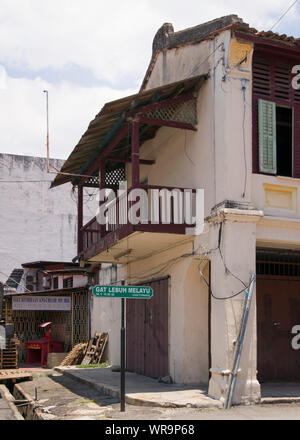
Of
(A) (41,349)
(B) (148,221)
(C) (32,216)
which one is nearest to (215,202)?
(B) (148,221)

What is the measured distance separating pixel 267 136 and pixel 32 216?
2189cm

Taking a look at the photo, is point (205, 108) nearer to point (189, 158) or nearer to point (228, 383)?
point (189, 158)

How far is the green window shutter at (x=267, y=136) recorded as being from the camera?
11336 mm

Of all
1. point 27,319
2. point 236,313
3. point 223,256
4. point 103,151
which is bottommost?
point 27,319

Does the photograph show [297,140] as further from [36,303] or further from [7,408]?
[36,303]

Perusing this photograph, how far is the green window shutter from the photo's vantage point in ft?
37.2

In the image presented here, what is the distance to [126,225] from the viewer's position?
38.9ft

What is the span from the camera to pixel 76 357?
19.0 m

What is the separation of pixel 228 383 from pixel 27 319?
592 inches

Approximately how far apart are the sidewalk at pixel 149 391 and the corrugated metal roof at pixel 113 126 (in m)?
5.36

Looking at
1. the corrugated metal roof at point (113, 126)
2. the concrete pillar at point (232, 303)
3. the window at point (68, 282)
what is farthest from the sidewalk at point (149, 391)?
the window at point (68, 282)

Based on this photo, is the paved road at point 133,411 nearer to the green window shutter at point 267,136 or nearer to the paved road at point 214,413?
the paved road at point 214,413

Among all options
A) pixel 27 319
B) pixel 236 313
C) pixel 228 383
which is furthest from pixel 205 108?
pixel 27 319

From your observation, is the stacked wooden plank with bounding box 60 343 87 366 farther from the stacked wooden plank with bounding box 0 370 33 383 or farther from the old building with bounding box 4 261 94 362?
the stacked wooden plank with bounding box 0 370 33 383
